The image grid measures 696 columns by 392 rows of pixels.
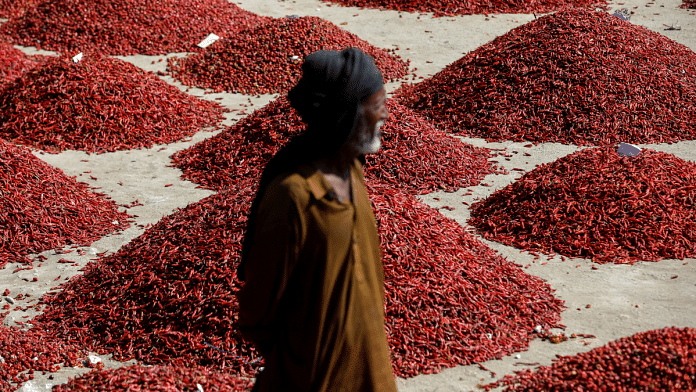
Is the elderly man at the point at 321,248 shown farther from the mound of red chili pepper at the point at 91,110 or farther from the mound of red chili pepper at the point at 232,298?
the mound of red chili pepper at the point at 91,110

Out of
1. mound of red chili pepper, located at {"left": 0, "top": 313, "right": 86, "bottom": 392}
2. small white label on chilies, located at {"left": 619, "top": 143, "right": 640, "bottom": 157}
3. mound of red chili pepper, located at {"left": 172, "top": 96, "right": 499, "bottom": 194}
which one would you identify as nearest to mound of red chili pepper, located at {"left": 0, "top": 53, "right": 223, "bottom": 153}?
mound of red chili pepper, located at {"left": 172, "top": 96, "right": 499, "bottom": 194}

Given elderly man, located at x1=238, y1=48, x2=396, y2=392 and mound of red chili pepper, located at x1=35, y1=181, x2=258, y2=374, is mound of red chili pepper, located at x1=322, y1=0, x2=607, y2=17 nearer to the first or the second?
mound of red chili pepper, located at x1=35, y1=181, x2=258, y2=374

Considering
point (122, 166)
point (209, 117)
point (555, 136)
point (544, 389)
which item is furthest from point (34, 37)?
point (544, 389)

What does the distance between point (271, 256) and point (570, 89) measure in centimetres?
756

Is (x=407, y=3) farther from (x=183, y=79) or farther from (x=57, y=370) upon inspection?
(x=57, y=370)

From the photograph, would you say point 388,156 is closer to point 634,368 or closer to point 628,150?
point 628,150

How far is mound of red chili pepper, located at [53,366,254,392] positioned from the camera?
4188 millimetres

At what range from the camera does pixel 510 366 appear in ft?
16.4

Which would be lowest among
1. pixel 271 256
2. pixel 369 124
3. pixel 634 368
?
pixel 634 368

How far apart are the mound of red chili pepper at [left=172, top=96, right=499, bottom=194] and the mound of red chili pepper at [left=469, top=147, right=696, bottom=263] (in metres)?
Result: 0.92

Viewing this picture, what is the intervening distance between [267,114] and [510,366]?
4502mm

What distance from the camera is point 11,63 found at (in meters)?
11.6

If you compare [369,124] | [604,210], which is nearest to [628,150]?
[604,210]

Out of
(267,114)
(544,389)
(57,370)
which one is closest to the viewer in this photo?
(544,389)
